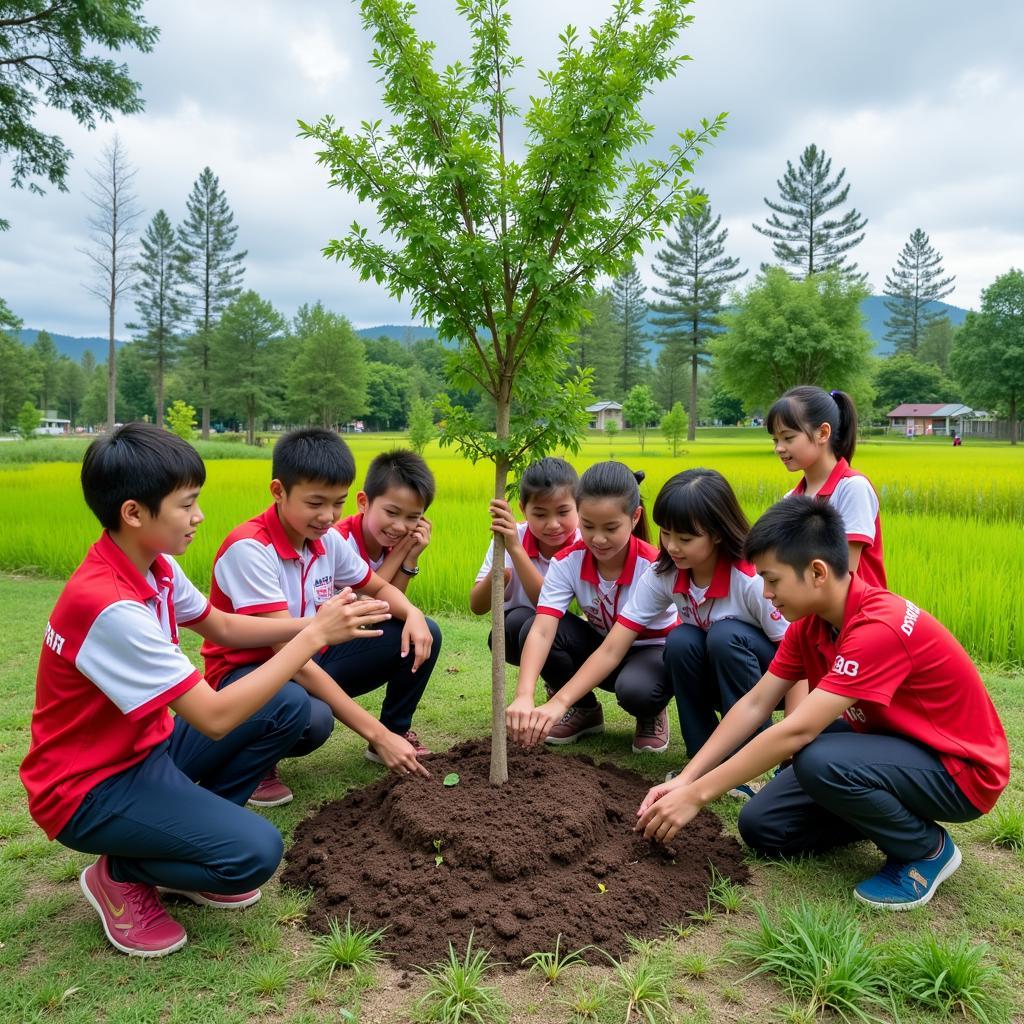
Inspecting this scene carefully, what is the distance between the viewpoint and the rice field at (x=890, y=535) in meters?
5.84

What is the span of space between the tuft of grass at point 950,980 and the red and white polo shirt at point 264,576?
2.52 metres

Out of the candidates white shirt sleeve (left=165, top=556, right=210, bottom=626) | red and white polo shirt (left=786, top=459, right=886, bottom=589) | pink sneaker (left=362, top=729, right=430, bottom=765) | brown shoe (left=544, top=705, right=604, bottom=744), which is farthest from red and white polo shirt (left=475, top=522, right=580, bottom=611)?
white shirt sleeve (left=165, top=556, right=210, bottom=626)

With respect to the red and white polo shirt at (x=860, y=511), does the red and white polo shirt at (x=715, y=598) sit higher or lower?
lower

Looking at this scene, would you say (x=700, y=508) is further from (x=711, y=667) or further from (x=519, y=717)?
(x=519, y=717)

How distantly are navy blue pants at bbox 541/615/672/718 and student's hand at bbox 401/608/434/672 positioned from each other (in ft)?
2.60

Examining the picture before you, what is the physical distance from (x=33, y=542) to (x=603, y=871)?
9206 millimetres

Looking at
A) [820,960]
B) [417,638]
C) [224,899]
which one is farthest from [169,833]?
[820,960]

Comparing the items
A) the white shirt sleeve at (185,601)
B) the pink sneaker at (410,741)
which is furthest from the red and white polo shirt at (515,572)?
the white shirt sleeve at (185,601)

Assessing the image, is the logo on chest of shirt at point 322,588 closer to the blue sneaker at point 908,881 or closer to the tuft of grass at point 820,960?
the tuft of grass at point 820,960

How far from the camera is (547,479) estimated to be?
4.02 m

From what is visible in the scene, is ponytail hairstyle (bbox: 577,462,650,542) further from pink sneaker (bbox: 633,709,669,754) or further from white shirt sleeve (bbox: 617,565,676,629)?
pink sneaker (bbox: 633,709,669,754)

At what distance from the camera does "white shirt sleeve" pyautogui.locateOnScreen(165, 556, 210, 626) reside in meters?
2.77

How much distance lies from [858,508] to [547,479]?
153 centimetres

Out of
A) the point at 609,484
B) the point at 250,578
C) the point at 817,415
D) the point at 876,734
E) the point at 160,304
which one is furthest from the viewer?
the point at 160,304
